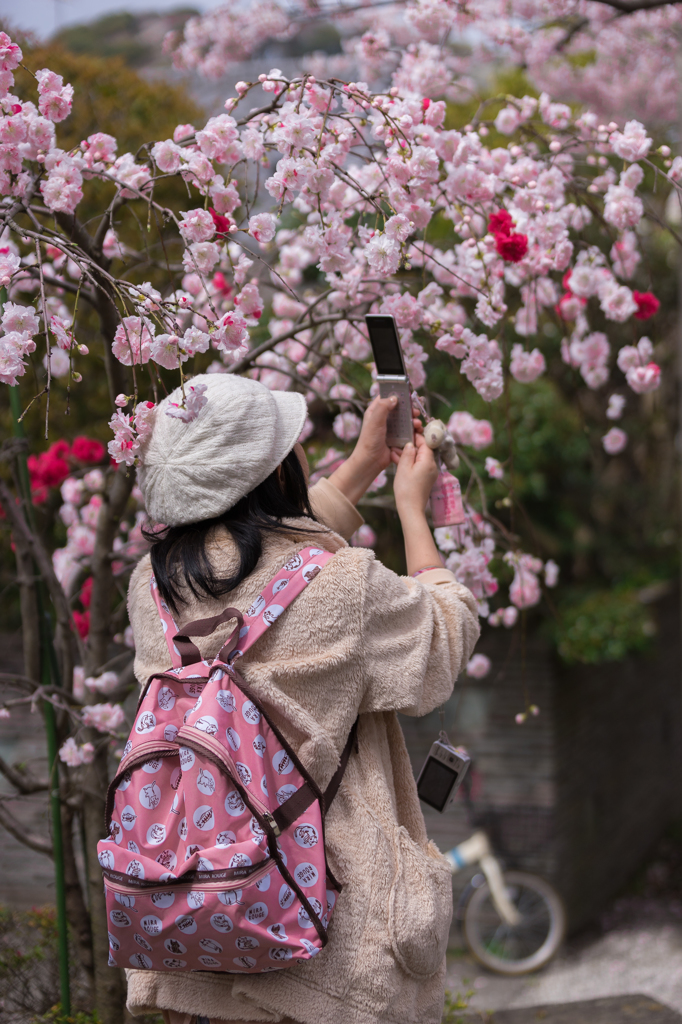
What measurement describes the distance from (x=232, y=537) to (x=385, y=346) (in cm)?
51

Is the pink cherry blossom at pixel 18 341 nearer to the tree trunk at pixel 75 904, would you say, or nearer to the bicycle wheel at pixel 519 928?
the tree trunk at pixel 75 904

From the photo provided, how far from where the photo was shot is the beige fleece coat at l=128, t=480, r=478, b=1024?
1.16m

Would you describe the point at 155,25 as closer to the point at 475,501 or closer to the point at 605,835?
the point at 475,501

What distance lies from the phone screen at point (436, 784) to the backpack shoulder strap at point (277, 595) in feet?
1.77

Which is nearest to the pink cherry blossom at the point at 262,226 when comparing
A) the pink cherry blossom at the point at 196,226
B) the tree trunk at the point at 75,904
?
the pink cherry blossom at the point at 196,226

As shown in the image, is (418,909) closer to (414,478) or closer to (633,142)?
(414,478)

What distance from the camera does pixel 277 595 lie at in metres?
1.17

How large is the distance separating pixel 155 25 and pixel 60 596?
31.0 feet

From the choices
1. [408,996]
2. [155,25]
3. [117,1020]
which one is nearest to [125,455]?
[408,996]

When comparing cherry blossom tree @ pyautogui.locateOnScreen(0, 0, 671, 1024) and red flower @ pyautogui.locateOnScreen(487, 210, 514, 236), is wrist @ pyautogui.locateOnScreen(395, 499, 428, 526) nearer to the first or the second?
cherry blossom tree @ pyautogui.locateOnScreen(0, 0, 671, 1024)

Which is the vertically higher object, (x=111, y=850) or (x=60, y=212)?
(x=60, y=212)

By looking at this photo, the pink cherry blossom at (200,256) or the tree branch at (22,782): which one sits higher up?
the pink cherry blossom at (200,256)

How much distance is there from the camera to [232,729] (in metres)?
1.11

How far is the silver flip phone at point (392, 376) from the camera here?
1502 millimetres
